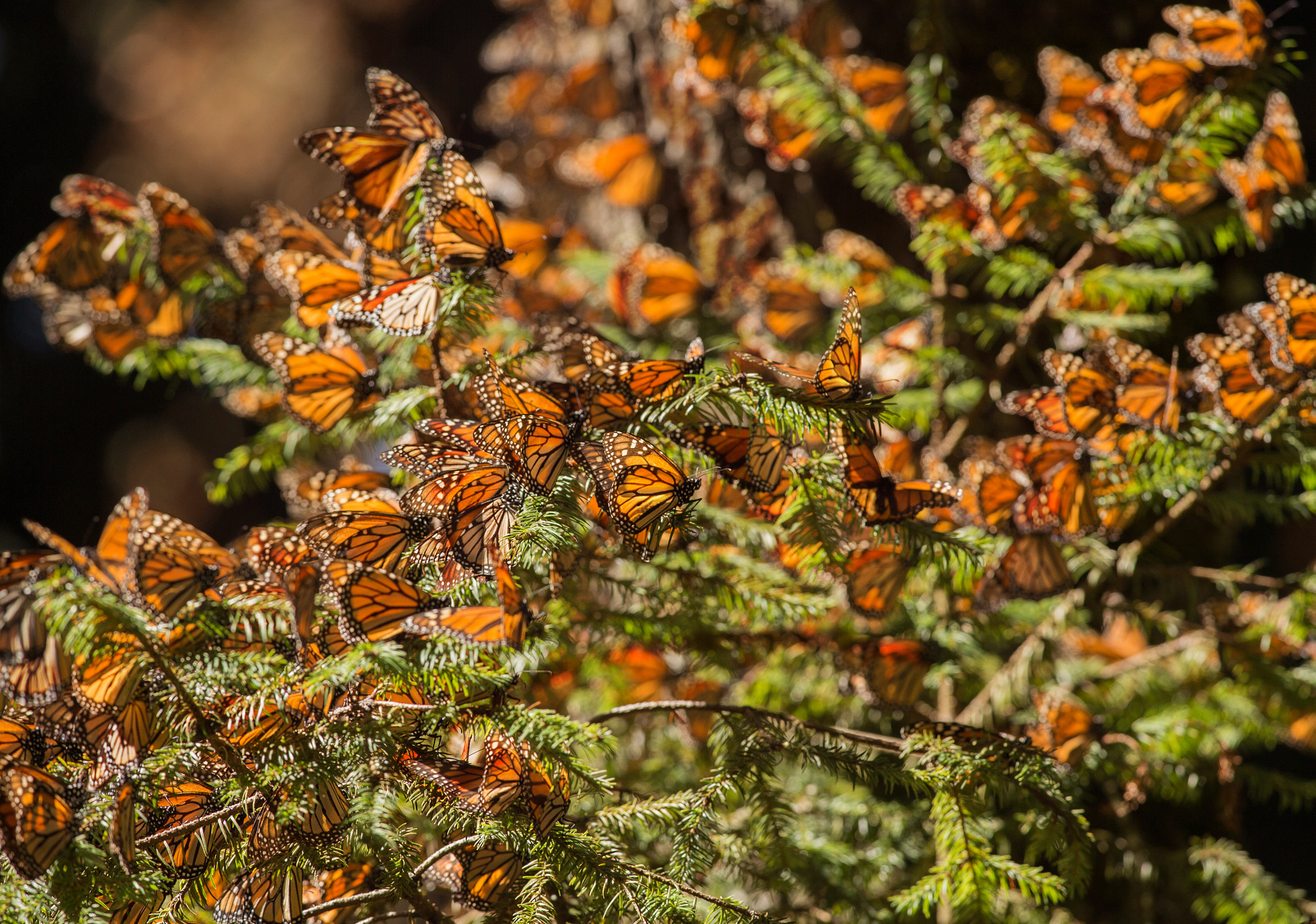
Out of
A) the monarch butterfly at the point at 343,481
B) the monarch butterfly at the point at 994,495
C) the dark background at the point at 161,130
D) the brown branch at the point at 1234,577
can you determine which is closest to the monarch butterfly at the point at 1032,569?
the monarch butterfly at the point at 994,495

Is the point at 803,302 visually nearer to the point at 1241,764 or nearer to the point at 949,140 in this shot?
the point at 949,140

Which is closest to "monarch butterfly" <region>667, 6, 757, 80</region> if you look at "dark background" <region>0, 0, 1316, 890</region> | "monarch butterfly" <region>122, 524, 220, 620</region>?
"monarch butterfly" <region>122, 524, 220, 620</region>

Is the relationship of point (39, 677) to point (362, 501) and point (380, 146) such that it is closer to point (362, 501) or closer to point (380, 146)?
point (362, 501)

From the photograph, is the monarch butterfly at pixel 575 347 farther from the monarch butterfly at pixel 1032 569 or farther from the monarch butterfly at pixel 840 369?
the monarch butterfly at pixel 1032 569

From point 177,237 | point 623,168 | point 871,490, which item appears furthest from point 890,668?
point 623,168

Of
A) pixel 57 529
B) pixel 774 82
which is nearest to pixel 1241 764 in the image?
pixel 774 82
